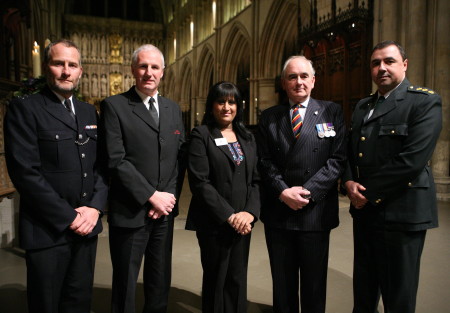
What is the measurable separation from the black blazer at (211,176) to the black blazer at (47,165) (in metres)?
0.57

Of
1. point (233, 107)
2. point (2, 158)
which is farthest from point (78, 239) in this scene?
point (2, 158)

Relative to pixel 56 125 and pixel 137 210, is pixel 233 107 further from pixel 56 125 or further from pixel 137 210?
pixel 56 125

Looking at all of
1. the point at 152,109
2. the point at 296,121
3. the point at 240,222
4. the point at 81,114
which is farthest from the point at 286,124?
the point at 81,114

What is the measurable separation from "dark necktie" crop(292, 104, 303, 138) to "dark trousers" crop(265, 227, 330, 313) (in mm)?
636

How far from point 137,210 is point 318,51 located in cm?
858

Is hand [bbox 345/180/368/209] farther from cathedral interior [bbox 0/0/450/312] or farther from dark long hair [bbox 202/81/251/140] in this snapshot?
A: cathedral interior [bbox 0/0/450/312]

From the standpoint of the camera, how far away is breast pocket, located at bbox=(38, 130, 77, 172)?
182 centimetres

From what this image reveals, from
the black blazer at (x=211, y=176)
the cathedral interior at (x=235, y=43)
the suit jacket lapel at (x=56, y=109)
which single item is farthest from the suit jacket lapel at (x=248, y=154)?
the cathedral interior at (x=235, y=43)

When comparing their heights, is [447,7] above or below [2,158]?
above

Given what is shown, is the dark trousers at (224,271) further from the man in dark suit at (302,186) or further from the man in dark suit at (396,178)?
the man in dark suit at (396,178)

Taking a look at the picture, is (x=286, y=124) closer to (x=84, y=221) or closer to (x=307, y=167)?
(x=307, y=167)

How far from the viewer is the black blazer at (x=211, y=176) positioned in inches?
84.5

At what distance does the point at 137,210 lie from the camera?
2.11m

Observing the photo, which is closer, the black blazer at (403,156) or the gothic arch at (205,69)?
the black blazer at (403,156)
